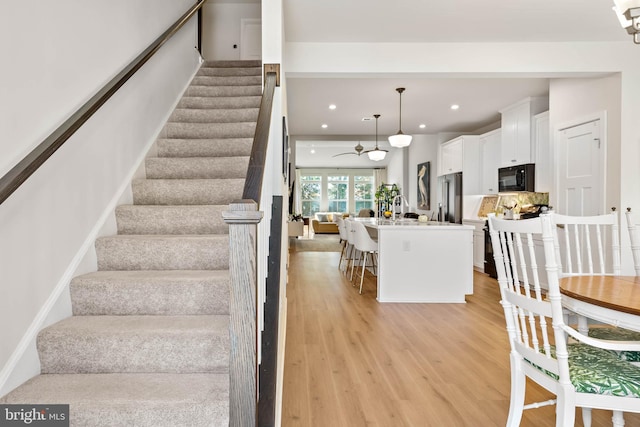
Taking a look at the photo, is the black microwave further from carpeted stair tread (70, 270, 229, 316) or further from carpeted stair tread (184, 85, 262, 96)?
carpeted stair tread (70, 270, 229, 316)

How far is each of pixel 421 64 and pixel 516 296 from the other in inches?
119

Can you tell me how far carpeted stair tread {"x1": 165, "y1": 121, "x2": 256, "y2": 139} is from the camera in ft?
11.3

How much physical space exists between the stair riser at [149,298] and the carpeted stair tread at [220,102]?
249cm

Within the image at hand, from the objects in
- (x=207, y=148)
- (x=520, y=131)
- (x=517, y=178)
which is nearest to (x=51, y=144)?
(x=207, y=148)

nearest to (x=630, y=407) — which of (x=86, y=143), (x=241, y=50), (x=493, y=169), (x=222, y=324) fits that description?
(x=222, y=324)

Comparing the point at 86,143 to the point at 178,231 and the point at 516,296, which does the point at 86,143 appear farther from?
the point at 516,296

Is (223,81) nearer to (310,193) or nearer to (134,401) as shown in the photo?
(134,401)

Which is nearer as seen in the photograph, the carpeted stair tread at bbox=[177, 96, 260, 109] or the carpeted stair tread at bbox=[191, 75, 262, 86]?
the carpeted stair tread at bbox=[177, 96, 260, 109]

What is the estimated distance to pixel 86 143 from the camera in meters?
2.17

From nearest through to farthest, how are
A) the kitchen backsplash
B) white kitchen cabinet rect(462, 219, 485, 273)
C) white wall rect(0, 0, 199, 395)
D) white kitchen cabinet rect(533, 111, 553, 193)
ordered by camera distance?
1. white wall rect(0, 0, 199, 395)
2. white kitchen cabinet rect(533, 111, 553, 193)
3. the kitchen backsplash
4. white kitchen cabinet rect(462, 219, 485, 273)

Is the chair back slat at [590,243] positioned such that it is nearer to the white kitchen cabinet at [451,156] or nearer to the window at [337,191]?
the white kitchen cabinet at [451,156]

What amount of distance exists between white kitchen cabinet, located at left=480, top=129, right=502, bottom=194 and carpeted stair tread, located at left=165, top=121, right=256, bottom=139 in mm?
4953

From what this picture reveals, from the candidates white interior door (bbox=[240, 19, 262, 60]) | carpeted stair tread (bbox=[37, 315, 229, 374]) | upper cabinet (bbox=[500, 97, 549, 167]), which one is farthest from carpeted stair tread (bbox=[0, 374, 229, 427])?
white interior door (bbox=[240, 19, 262, 60])

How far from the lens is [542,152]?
5359mm
